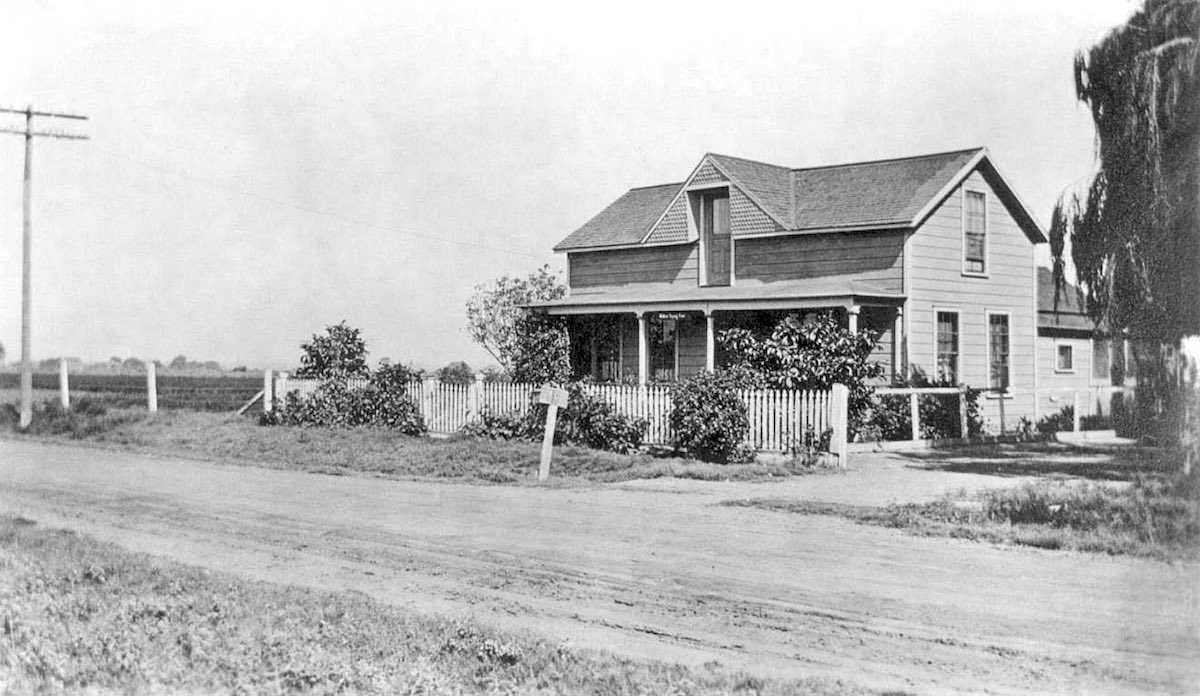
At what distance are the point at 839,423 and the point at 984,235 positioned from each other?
9606mm

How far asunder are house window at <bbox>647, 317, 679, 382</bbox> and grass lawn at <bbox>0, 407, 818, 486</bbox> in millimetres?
7273

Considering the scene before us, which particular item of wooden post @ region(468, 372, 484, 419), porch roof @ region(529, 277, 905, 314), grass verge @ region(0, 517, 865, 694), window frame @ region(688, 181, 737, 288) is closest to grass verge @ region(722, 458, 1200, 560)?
grass verge @ region(0, 517, 865, 694)

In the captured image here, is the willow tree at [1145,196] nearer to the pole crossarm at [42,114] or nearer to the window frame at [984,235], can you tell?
the window frame at [984,235]

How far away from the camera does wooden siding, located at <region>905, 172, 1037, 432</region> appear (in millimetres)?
23453

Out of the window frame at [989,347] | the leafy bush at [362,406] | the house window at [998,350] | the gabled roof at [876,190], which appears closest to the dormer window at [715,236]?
the gabled roof at [876,190]

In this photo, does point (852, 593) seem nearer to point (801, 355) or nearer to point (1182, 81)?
point (1182, 81)

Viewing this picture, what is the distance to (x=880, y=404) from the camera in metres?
21.5

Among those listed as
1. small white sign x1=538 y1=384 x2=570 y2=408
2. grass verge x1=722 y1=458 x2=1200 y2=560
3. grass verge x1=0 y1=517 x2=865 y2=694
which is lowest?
grass verge x1=0 y1=517 x2=865 y2=694

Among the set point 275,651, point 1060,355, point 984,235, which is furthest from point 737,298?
point 275,651

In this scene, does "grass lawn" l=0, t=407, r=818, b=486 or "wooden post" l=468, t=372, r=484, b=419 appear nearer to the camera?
"grass lawn" l=0, t=407, r=818, b=486

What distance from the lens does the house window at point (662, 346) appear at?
27656 millimetres

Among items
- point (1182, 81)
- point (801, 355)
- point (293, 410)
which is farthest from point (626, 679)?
point (293, 410)

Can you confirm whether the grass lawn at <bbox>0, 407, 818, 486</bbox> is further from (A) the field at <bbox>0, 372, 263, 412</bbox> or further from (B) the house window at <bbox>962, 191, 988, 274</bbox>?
(B) the house window at <bbox>962, 191, 988, 274</bbox>

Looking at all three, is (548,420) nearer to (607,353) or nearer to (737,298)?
(737,298)
